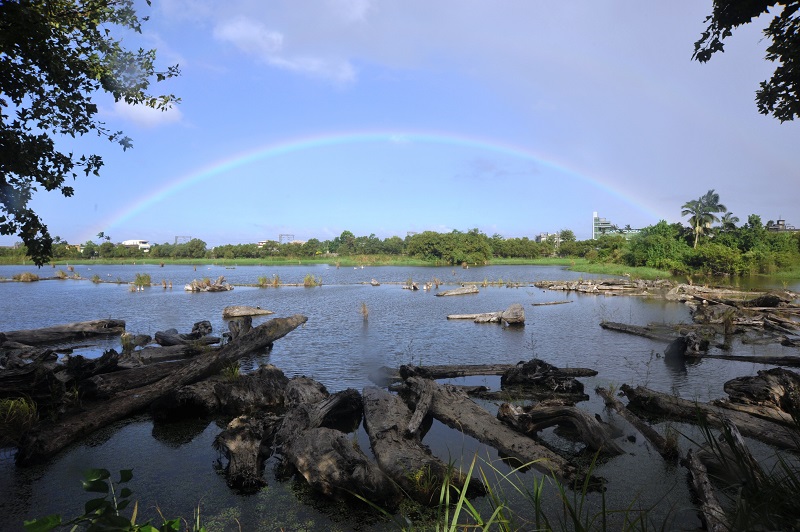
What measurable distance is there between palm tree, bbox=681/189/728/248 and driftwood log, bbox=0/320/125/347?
78.6m

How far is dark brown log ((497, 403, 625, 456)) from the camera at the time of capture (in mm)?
7465

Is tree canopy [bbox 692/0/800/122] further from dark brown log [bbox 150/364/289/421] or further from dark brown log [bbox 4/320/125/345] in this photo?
dark brown log [bbox 4/320/125/345]

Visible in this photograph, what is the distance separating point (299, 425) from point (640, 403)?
21.8ft

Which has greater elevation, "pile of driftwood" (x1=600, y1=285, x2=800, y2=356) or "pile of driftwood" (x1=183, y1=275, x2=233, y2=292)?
"pile of driftwood" (x1=600, y1=285, x2=800, y2=356)

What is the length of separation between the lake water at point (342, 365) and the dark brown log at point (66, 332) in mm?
1026

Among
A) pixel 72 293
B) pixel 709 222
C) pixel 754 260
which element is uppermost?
pixel 709 222

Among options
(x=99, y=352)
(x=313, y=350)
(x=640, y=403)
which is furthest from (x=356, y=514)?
(x=99, y=352)

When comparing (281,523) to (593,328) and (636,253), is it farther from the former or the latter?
(636,253)

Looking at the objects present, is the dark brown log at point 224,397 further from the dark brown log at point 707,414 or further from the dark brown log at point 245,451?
the dark brown log at point 707,414

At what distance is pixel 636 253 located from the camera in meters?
70.1

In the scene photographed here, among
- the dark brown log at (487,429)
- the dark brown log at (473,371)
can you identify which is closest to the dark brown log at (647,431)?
the dark brown log at (487,429)

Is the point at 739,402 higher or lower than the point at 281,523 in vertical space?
higher

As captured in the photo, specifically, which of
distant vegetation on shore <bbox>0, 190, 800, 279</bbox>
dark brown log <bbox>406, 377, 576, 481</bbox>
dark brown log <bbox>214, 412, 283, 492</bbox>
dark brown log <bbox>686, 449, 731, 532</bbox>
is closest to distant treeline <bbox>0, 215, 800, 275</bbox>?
distant vegetation on shore <bbox>0, 190, 800, 279</bbox>

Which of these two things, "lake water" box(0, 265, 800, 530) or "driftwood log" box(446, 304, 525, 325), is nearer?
"lake water" box(0, 265, 800, 530)
